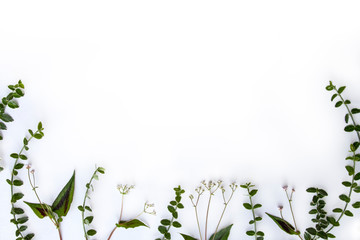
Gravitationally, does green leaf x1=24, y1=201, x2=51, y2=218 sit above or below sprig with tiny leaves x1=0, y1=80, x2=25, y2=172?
below

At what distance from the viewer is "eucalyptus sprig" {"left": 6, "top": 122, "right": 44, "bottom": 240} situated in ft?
2.90

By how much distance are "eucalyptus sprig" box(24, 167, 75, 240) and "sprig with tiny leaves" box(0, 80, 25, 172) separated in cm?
17

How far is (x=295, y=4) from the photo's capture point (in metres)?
0.79

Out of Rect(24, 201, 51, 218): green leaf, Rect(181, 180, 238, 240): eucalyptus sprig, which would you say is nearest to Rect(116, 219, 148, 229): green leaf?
Rect(181, 180, 238, 240): eucalyptus sprig

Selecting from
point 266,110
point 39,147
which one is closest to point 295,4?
point 266,110

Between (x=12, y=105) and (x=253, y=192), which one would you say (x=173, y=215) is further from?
(x=12, y=105)

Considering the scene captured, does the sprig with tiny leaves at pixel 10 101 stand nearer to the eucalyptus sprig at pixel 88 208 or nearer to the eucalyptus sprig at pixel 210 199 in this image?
the eucalyptus sprig at pixel 88 208

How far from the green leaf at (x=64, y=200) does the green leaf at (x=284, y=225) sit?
2.05 feet

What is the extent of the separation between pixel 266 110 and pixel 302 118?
0.35 feet

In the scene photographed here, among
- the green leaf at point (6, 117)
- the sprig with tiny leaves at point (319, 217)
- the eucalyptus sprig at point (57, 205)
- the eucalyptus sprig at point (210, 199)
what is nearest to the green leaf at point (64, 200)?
the eucalyptus sprig at point (57, 205)

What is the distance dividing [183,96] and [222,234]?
45 cm

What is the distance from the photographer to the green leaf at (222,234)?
34.9 inches

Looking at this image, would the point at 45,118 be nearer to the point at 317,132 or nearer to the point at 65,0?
the point at 65,0

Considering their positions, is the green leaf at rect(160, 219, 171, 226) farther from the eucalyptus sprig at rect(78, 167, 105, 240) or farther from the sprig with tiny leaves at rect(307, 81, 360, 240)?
the sprig with tiny leaves at rect(307, 81, 360, 240)
